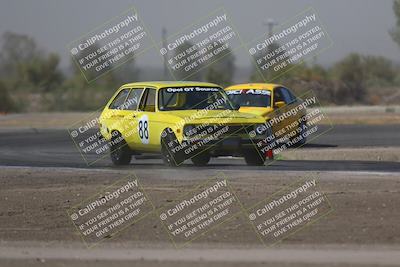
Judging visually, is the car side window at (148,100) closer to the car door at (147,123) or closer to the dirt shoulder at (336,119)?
the car door at (147,123)

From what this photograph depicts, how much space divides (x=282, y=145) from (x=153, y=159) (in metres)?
3.32

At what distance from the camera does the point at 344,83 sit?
68875 mm

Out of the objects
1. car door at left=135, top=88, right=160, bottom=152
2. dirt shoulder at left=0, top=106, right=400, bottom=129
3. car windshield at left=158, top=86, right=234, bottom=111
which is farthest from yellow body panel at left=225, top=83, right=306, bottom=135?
dirt shoulder at left=0, top=106, right=400, bottom=129

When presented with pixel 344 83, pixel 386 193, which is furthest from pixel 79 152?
pixel 344 83

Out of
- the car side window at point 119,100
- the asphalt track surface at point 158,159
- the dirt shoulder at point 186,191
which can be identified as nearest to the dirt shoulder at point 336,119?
the asphalt track surface at point 158,159

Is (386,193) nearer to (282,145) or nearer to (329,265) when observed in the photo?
(329,265)

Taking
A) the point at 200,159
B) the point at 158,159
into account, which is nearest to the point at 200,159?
the point at 200,159

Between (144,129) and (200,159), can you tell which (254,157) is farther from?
(144,129)

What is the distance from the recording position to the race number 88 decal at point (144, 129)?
18.3 metres

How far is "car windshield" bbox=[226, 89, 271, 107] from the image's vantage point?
2378cm

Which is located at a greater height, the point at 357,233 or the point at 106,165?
the point at 106,165

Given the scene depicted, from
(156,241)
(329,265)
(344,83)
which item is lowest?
(344,83)

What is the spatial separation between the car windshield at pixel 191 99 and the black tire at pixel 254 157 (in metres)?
0.96

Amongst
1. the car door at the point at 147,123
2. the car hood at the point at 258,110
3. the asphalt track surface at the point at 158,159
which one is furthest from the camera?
the car hood at the point at 258,110
